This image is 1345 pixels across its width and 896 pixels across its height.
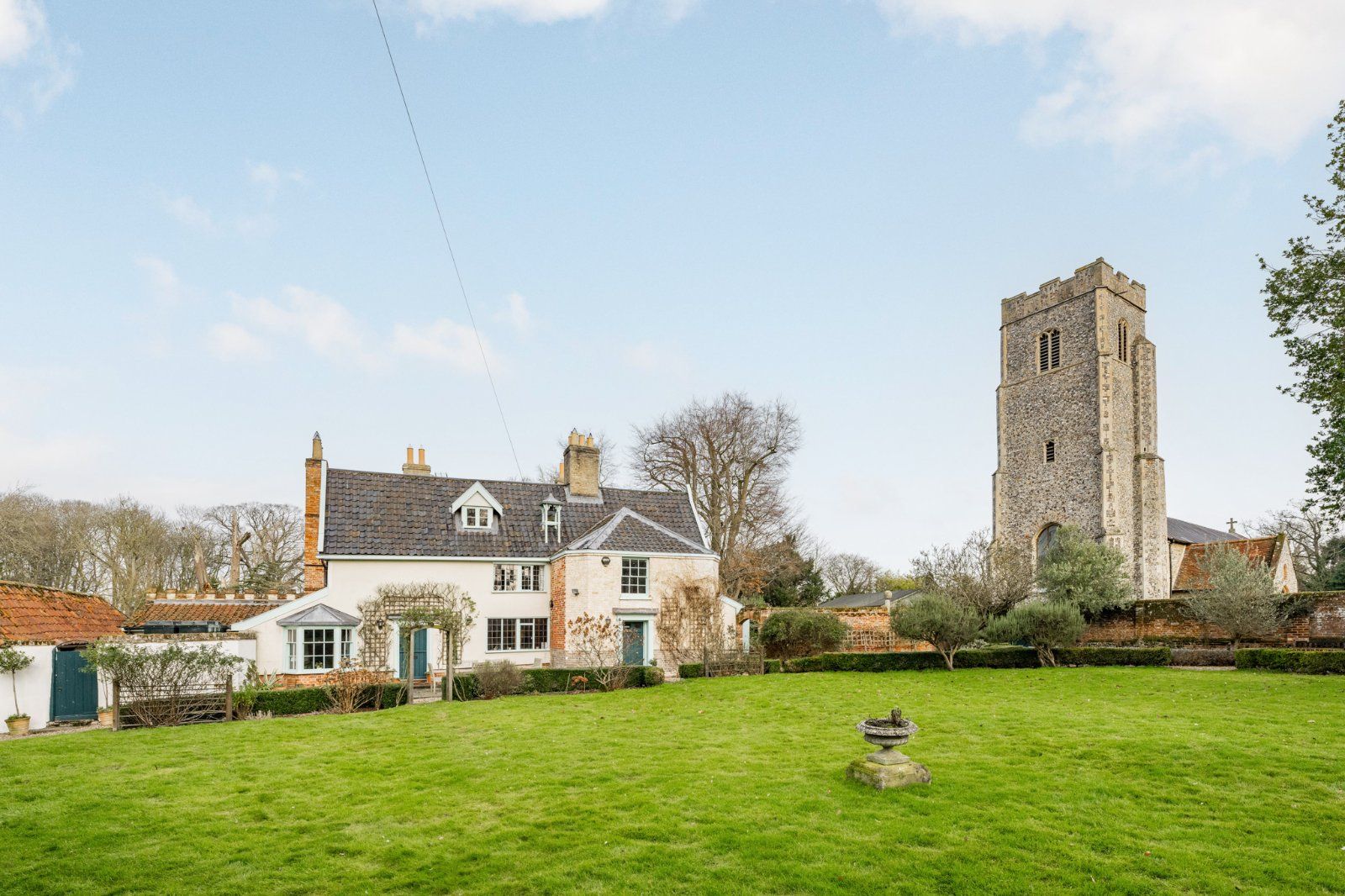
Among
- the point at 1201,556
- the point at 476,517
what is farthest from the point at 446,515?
the point at 1201,556

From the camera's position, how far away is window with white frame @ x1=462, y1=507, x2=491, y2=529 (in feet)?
90.8

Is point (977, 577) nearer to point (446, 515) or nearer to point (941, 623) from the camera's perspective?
point (941, 623)

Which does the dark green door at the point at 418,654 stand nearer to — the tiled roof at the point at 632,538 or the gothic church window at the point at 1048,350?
the tiled roof at the point at 632,538

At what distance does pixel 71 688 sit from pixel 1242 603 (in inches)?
1334

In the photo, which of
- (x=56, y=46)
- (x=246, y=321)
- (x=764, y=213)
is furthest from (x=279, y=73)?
(x=764, y=213)

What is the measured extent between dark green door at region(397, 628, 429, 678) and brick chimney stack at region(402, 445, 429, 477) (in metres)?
8.05

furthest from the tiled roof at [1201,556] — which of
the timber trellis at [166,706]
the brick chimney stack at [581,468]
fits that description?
the timber trellis at [166,706]

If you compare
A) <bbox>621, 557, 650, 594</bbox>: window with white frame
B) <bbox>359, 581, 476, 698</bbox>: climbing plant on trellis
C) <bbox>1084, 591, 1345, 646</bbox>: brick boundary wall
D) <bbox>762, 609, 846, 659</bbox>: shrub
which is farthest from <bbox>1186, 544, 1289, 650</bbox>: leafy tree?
<bbox>359, 581, 476, 698</bbox>: climbing plant on trellis

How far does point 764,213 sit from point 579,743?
13.0 meters

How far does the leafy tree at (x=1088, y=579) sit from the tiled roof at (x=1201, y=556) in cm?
688

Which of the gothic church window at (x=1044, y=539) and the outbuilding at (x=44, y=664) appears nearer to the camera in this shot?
the outbuilding at (x=44, y=664)

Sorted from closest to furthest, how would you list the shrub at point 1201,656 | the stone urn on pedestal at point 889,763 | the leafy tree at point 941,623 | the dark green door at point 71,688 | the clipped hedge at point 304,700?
the stone urn on pedestal at point 889,763 → the dark green door at point 71,688 → the clipped hedge at point 304,700 → the leafy tree at point 941,623 → the shrub at point 1201,656

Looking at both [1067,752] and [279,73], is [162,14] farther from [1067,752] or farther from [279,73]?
[1067,752]

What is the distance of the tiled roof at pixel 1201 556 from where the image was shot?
3612cm
